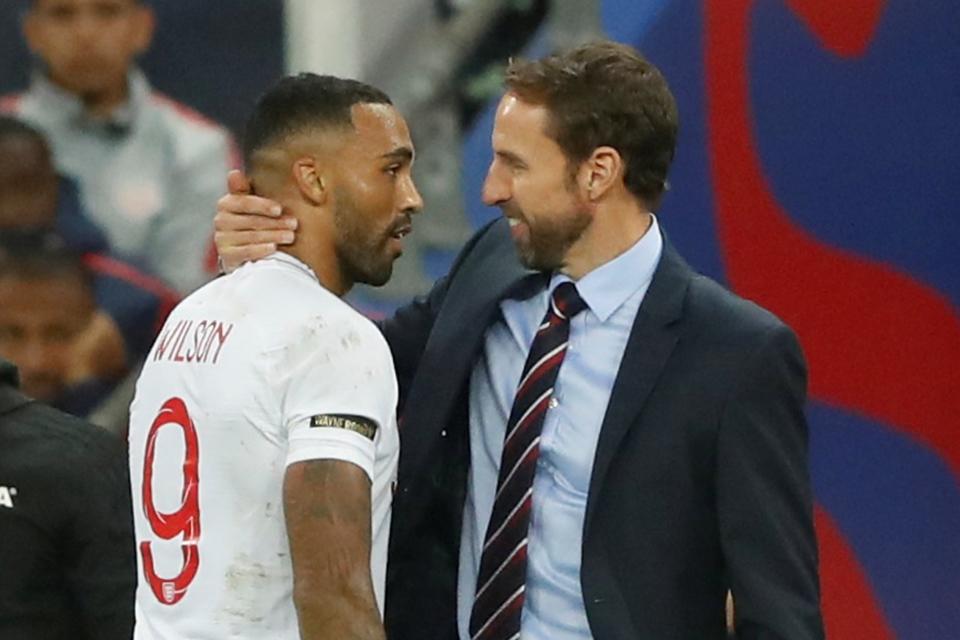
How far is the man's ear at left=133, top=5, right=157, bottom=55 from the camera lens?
15.7 ft

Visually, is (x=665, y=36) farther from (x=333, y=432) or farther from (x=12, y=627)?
(x=333, y=432)

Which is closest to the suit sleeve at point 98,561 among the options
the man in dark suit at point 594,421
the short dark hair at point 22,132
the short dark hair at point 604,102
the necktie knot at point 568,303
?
the man in dark suit at point 594,421

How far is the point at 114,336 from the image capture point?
15.8 feet

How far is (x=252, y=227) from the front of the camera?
274cm

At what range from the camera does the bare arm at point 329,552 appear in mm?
2451

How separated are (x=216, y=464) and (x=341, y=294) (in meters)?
0.35

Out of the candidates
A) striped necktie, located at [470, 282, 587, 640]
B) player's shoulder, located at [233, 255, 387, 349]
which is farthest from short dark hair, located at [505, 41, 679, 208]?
player's shoulder, located at [233, 255, 387, 349]

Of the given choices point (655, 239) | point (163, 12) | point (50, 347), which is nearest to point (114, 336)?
point (50, 347)

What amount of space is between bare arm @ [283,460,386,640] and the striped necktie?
392 millimetres

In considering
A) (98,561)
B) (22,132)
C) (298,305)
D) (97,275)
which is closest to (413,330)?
(298,305)

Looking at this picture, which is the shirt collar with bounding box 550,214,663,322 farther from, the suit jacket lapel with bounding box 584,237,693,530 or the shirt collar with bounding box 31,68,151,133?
the shirt collar with bounding box 31,68,151,133

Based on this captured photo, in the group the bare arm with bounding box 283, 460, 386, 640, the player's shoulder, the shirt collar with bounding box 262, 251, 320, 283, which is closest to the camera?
the bare arm with bounding box 283, 460, 386, 640

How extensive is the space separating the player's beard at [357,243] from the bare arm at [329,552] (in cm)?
37

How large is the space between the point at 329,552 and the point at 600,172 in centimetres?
77
